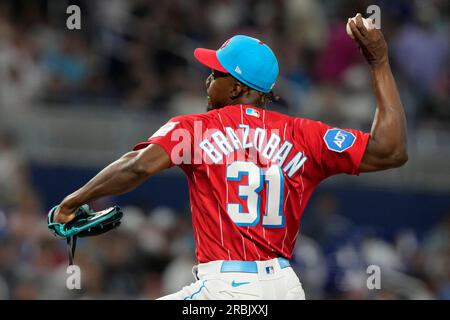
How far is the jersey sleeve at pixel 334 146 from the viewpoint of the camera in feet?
16.5

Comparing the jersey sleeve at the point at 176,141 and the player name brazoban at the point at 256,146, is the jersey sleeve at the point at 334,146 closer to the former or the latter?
the player name brazoban at the point at 256,146

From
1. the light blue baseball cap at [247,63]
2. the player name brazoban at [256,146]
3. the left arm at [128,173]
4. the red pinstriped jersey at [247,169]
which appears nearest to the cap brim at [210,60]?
the light blue baseball cap at [247,63]

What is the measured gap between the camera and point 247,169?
16.0ft

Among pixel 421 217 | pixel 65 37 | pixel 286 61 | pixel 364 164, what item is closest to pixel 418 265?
pixel 421 217

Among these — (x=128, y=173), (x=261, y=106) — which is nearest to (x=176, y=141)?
(x=128, y=173)

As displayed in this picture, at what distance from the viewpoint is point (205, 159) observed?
4.89 metres

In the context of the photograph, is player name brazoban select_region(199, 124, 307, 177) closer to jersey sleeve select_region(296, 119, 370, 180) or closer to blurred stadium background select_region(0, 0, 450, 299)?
jersey sleeve select_region(296, 119, 370, 180)

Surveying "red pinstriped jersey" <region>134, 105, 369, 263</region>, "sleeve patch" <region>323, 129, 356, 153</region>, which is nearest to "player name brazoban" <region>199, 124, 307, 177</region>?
"red pinstriped jersey" <region>134, 105, 369, 263</region>

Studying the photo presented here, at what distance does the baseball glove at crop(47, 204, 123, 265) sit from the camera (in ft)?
16.2

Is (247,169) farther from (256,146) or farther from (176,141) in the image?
(176,141)

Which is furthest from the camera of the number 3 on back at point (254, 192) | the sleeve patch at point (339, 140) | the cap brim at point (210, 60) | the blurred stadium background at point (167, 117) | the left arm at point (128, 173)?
the blurred stadium background at point (167, 117)

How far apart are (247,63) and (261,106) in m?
0.26

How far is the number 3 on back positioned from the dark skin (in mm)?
348

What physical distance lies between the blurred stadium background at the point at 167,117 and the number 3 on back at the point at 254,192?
155 inches
